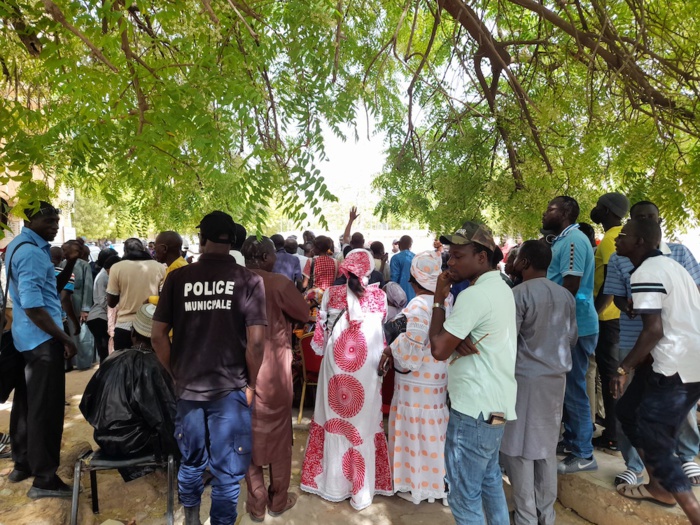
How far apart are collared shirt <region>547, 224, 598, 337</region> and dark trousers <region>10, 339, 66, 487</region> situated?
3.97 meters

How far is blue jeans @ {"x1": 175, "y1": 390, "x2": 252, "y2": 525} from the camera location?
2850 mm

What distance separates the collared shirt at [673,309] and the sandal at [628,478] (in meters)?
1.04

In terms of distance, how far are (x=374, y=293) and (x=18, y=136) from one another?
247 cm

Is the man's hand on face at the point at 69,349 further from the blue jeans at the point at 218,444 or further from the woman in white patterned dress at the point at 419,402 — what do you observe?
the woman in white patterned dress at the point at 419,402

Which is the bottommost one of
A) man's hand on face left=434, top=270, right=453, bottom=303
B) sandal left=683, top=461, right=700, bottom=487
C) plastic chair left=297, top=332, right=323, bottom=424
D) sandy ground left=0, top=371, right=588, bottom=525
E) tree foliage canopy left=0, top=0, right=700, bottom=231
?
sandy ground left=0, top=371, right=588, bottom=525

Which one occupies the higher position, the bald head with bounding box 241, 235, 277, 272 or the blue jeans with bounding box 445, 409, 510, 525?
the bald head with bounding box 241, 235, 277, 272

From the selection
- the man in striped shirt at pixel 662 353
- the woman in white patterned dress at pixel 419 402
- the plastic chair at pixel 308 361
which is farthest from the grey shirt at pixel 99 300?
the man in striped shirt at pixel 662 353

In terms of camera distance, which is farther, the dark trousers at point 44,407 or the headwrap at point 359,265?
the headwrap at point 359,265

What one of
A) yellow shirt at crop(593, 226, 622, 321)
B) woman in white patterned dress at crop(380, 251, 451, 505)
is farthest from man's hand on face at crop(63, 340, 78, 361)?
yellow shirt at crop(593, 226, 622, 321)

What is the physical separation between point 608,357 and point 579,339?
1.66ft

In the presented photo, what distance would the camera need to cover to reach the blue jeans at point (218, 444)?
2.85 m

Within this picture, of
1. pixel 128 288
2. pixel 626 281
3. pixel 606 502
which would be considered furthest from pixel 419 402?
pixel 128 288

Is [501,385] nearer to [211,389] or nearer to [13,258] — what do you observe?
[211,389]

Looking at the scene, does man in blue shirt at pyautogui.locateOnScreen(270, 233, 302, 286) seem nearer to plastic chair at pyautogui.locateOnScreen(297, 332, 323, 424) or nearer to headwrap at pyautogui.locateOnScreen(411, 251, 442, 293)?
plastic chair at pyautogui.locateOnScreen(297, 332, 323, 424)
